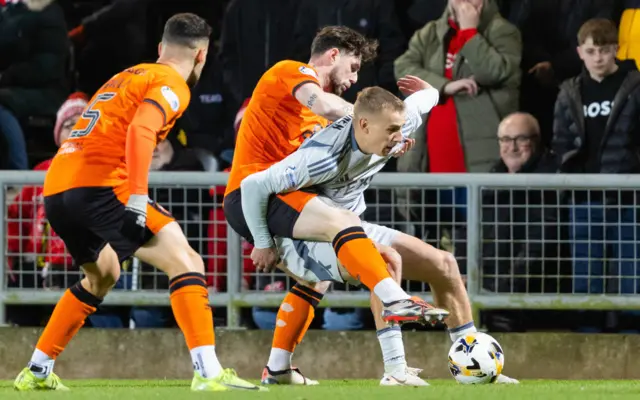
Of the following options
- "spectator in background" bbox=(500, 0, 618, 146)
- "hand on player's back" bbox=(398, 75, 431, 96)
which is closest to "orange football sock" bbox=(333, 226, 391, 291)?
"hand on player's back" bbox=(398, 75, 431, 96)

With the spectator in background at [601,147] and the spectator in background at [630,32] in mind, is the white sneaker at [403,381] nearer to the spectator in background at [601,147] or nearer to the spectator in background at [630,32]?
the spectator in background at [601,147]

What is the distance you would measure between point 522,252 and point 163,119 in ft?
10.0

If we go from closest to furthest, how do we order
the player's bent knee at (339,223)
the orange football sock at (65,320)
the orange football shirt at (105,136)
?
the player's bent knee at (339,223) < the orange football shirt at (105,136) < the orange football sock at (65,320)

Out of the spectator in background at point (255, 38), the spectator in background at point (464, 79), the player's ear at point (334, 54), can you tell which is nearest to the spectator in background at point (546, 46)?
the spectator in background at point (464, 79)

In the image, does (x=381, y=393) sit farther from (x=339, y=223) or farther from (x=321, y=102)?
(x=321, y=102)

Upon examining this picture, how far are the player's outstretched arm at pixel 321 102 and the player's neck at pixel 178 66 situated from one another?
641 mm

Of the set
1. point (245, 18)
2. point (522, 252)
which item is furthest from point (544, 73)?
point (245, 18)

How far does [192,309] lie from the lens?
820 centimetres

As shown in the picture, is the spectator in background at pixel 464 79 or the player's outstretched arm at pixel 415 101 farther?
the spectator in background at pixel 464 79

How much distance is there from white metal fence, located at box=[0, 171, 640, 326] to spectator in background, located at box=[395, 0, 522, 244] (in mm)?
558

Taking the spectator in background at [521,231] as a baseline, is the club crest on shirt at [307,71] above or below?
above

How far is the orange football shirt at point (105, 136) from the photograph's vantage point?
8695 mm

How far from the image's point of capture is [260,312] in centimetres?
1088

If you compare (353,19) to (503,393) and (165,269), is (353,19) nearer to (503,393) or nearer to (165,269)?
(165,269)
